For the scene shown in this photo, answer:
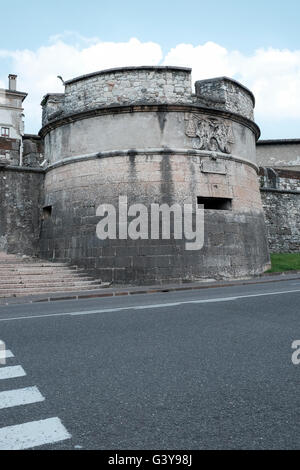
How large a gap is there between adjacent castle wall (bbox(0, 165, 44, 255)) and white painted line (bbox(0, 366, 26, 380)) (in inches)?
471

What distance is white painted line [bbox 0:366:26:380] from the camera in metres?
3.26

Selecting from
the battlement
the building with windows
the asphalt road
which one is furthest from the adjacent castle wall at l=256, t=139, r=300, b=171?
the asphalt road

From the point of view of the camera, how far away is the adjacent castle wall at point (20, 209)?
14812 mm

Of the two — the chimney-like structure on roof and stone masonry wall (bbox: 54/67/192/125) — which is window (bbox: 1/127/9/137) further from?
stone masonry wall (bbox: 54/67/192/125)

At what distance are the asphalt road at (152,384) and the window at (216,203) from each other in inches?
343

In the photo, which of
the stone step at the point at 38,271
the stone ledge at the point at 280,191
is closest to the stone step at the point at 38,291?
the stone step at the point at 38,271

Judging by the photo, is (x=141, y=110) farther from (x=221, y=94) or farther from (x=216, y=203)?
(x=216, y=203)

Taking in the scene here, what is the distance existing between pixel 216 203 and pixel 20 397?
12587 millimetres

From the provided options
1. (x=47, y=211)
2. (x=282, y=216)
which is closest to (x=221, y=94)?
(x=47, y=211)

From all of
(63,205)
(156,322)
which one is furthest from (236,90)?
(156,322)

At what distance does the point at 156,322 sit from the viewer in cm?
546

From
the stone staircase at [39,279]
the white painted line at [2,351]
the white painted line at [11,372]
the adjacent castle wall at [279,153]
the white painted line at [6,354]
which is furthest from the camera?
the adjacent castle wall at [279,153]

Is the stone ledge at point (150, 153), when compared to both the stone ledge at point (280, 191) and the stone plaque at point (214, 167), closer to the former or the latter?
the stone plaque at point (214, 167)
